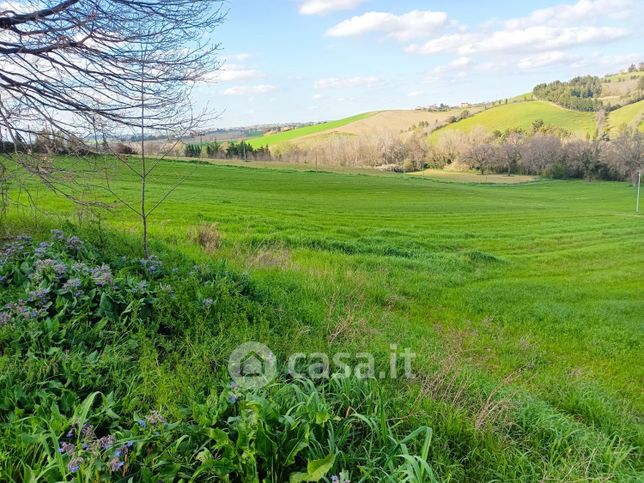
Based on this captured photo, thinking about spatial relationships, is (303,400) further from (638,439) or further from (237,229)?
(237,229)

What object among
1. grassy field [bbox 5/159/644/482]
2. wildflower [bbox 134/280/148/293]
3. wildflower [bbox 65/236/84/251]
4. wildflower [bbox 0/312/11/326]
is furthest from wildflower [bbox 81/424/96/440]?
wildflower [bbox 65/236/84/251]

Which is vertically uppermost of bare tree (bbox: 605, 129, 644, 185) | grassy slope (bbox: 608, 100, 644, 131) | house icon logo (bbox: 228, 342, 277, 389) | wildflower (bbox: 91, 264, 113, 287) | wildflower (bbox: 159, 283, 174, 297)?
grassy slope (bbox: 608, 100, 644, 131)

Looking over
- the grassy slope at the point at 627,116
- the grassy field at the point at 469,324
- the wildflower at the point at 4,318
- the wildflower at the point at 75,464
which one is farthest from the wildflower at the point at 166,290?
the grassy slope at the point at 627,116

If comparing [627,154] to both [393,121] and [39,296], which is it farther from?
[39,296]

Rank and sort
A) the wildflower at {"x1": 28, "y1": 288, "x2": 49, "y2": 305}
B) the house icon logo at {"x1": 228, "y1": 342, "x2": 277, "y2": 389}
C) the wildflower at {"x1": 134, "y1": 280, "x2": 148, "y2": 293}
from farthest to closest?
the wildflower at {"x1": 134, "y1": 280, "x2": 148, "y2": 293}, the wildflower at {"x1": 28, "y1": 288, "x2": 49, "y2": 305}, the house icon logo at {"x1": 228, "y1": 342, "x2": 277, "y2": 389}

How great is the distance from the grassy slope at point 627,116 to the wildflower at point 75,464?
11139 centimetres

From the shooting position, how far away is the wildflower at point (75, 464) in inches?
76.7

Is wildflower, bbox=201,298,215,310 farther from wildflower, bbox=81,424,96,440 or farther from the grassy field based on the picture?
wildflower, bbox=81,424,96,440

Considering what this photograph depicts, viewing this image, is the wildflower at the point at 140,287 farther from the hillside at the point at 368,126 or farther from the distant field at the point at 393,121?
the distant field at the point at 393,121

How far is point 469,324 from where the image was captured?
7.20 metres

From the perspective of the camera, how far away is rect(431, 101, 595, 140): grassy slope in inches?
4070

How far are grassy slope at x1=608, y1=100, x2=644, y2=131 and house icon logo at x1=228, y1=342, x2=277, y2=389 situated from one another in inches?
4321

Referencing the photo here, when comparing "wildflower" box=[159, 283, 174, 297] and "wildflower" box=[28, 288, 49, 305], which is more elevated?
"wildflower" box=[28, 288, 49, 305]

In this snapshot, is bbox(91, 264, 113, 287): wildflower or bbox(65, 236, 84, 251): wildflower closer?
bbox(91, 264, 113, 287): wildflower
